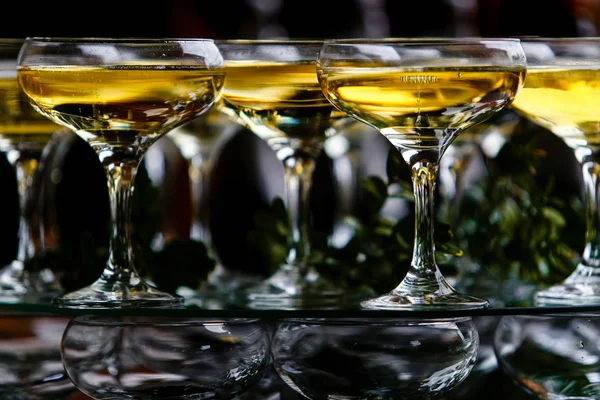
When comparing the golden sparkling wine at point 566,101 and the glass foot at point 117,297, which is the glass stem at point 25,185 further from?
the golden sparkling wine at point 566,101

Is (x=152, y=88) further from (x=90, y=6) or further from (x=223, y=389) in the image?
(x=90, y=6)

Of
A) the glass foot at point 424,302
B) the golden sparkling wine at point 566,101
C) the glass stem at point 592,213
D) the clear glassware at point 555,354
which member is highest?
the golden sparkling wine at point 566,101

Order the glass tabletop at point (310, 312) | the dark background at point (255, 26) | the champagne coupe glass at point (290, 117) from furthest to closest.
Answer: the dark background at point (255, 26), the champagne coupe glass at point (290, 117), the glass tabletop at point (310, 312)

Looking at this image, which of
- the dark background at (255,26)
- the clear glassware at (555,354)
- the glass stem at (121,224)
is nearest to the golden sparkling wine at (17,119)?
the glass stem at (121,224)

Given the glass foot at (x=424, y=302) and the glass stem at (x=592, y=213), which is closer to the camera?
the glass foot at (x=424, y=302)

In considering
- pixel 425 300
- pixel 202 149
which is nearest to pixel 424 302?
pixel 425 300

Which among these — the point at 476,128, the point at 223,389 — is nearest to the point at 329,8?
the point at 476,128

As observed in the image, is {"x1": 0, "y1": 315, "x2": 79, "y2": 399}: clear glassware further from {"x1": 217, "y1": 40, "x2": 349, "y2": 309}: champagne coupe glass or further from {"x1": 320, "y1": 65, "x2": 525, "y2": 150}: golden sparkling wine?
{"x1": 320, "y1": 65, "x2": 525, "y2": 150}: golden sparkling wine

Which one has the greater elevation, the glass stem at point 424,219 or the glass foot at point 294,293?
the glass stem at point 424,219

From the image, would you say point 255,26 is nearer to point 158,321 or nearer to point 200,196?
point 200,196
